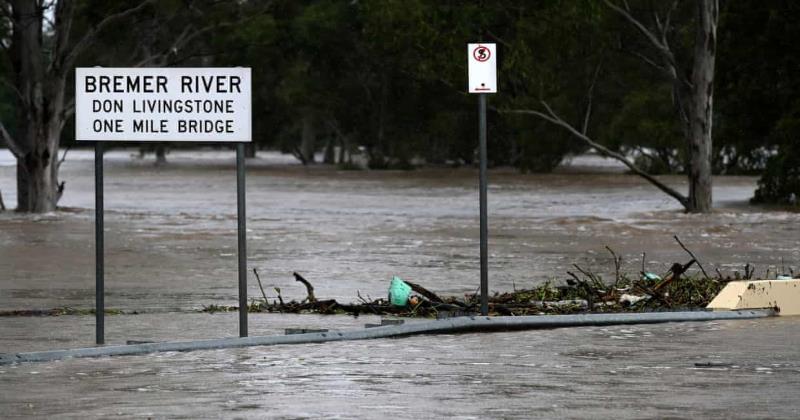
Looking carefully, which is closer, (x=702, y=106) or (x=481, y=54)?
(x=481, y=54)

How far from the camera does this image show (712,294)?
607 inches

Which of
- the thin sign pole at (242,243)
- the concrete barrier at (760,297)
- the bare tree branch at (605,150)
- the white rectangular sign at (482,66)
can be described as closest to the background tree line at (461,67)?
the bare tree branch at (605,150)

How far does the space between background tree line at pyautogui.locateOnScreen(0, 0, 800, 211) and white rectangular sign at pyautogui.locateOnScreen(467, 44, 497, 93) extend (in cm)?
2289

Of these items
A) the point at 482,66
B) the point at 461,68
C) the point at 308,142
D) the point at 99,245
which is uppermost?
the point at 461,68

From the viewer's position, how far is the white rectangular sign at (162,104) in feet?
40.8

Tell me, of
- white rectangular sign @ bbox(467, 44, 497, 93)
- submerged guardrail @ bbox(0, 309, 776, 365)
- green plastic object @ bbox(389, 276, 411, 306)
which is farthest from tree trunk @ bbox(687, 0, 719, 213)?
white rectangular sign @ bbox(467, 44, 497, 93)

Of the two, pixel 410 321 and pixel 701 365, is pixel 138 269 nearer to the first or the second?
pixel 410 321

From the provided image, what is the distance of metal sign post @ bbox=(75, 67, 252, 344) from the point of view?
12422mm

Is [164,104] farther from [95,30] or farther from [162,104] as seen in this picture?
[95,30]

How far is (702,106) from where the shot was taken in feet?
121

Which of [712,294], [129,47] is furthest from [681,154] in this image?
[712,294]

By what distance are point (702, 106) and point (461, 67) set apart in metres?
5.56

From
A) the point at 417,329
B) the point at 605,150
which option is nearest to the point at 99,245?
the point at 417,329

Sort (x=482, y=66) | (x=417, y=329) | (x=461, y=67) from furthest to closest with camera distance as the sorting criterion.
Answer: (x=461, y=67), (x=482, y=66), (x=417, y=329)
